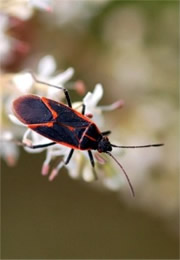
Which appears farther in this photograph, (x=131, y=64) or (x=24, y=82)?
(x=131, y=64)

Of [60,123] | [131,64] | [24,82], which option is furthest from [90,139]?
[131,64]

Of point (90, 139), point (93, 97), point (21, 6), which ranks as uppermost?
point (21, 6)

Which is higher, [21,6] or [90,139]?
[21,6]

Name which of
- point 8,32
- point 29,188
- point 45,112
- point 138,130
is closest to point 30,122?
point 45,112

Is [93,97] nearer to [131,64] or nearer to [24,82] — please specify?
[24,82]

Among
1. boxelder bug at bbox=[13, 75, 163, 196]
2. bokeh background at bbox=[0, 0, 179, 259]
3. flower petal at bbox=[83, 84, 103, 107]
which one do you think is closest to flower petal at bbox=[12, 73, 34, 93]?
boxelder bug at bbox=[13, 75, 163, 196]

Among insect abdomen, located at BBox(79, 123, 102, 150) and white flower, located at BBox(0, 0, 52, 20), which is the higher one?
white flower, located at BBox(0, 0, 52, 20)

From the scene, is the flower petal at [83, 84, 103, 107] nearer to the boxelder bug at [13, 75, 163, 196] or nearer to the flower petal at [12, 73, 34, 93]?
the boxelder bug at [13, 75, 163, 196]

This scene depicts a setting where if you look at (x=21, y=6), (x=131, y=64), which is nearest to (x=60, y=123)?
(x=21, y=6)

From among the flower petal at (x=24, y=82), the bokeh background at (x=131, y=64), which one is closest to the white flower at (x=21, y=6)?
the flower petal at (x=24, y=82)
